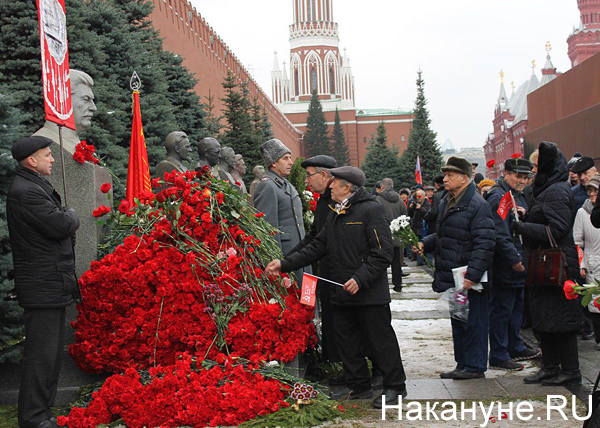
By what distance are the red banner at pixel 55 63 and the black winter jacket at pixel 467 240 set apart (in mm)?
3022

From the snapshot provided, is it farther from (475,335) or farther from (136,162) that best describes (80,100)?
(475,335)

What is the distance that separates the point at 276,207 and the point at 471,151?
125 m

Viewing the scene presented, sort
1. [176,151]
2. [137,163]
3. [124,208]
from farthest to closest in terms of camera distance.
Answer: [137,163], [176,151], [124,208]

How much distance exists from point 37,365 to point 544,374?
359 centimetres

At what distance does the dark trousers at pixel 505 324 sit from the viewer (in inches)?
249

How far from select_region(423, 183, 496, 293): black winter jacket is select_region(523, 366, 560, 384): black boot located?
762mm

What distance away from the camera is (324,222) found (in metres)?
5.84

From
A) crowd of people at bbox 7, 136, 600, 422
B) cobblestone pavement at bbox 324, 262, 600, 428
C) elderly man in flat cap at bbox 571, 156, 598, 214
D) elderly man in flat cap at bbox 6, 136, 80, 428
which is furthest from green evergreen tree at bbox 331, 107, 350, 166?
elderly man in flat cap at bbox 6, 136, 80, 428

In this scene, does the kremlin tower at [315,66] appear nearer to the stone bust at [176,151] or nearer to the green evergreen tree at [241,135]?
the green evergreen tree at [241,135]

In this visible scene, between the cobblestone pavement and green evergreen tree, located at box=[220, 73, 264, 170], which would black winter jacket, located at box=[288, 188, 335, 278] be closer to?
the cobblestone pavement

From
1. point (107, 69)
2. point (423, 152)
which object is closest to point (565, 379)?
point (107, 69)

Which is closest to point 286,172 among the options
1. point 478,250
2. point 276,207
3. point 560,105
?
point 276,207

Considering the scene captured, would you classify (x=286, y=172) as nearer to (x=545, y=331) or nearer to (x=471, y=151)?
(x=545, y=331)

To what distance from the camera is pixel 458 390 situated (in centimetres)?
545
